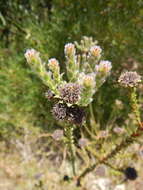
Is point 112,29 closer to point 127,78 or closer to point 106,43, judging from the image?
point 106,43

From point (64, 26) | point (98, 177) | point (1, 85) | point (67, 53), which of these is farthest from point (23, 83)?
point (67, 53)

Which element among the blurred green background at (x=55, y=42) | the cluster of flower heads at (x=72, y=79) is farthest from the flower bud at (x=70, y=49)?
the blurred green background at (x=55, y=42)

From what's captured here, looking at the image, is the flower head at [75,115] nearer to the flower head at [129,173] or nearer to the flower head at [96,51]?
the flower head at [96,51]

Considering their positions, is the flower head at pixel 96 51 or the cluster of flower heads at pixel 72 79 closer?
the cluster of flower heads at pixel 72 79

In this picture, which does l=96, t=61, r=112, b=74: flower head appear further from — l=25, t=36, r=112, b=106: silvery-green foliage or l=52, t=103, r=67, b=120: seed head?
l=52, t=103, r=67, b=120: seed head

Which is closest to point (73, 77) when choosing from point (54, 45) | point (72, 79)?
point (72, 79)
